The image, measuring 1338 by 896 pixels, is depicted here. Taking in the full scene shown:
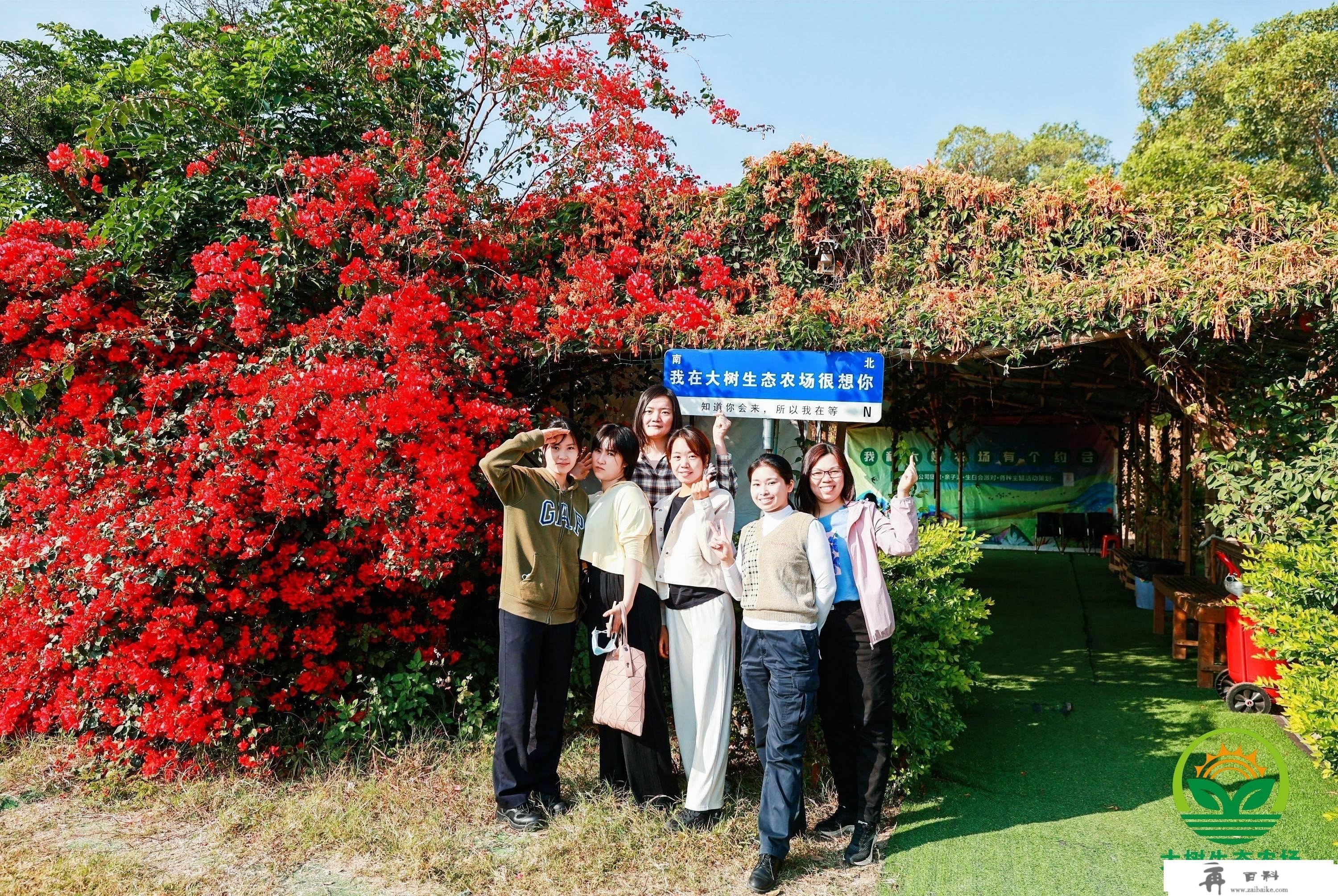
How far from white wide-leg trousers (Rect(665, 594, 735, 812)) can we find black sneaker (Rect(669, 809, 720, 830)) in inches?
0.7

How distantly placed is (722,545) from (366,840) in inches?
76.6

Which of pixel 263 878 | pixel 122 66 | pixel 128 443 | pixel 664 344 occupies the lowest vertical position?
pixel 263 878

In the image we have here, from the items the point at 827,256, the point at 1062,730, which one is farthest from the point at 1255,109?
the point at 1062,730

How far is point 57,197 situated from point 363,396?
3335 millimetres

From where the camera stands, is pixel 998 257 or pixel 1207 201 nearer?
pixel 1207 201

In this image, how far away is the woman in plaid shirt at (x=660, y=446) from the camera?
3.79m

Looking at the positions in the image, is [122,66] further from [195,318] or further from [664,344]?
[664,344]

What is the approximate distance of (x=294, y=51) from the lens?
5.66 m

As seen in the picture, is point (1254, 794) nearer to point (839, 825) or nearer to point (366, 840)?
point (839, 825)

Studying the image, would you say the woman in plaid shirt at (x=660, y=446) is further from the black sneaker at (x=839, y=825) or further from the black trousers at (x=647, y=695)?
the black sneaker at (x=839, y=825)

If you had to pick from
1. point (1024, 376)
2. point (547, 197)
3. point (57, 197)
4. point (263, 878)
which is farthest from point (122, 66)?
point (1024, 376)

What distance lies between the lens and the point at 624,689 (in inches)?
137

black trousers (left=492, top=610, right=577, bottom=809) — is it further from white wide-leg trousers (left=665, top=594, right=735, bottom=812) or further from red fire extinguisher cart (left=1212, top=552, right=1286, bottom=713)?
red fire extinguisher cart (left=1212, top=552, right=1286, bottom=713)

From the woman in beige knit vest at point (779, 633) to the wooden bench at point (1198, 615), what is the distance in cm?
344
